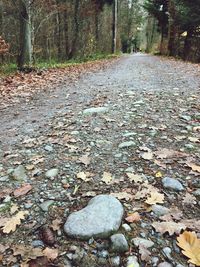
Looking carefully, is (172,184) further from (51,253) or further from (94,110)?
(94,110)

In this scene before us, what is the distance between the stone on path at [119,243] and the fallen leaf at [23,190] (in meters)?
0.90

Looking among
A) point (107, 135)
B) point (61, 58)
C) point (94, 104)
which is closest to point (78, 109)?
point (94, 104)

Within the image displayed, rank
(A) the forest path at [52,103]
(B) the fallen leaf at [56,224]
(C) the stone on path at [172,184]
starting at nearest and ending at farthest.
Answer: (B) the fallen leaf at [56,224] < (C) the stone on path at [172,184] < (A) the forest path at [52,103]

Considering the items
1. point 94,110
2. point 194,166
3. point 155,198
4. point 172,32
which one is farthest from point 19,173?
point 172,32

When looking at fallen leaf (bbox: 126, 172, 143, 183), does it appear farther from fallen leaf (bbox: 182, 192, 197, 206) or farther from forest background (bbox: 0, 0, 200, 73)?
forest background (bbox: 0, 0, 200, 73)

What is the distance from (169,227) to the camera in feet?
6.22

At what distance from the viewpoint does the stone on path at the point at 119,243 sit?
5.74 feet

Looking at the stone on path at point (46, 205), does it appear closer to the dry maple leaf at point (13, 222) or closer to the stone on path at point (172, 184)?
the dry maple leaf at point (13, 222)

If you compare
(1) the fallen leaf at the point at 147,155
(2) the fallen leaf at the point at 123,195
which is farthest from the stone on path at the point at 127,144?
(2) the fallen leaf at the point at 123,195

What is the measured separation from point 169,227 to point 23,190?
1.19 meters

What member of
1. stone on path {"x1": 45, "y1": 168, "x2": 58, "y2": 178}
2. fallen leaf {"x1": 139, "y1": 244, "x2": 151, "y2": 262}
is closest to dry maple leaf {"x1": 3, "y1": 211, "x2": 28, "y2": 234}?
stone on path {"x1": 45, "y1": 168, "x2": 58, "y2": 178}

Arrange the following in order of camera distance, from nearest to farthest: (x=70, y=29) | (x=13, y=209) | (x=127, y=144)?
1. (x=13, y=209)
2. (x=127, y=144)
3. (x=70, y=29)

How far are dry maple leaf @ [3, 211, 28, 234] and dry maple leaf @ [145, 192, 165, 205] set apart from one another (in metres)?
0.89

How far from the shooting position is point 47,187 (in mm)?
2445
